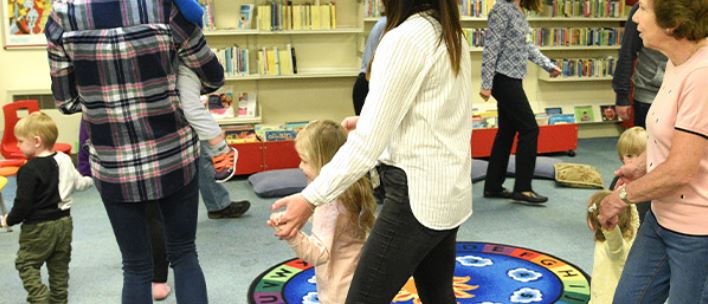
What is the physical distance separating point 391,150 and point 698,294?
3.06ft

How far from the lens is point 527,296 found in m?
3.62

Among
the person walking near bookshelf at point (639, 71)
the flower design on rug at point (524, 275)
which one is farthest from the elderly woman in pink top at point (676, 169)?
the person walking near bookshelf at point (639, 71)

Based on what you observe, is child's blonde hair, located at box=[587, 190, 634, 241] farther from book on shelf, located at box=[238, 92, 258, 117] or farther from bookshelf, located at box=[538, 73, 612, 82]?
bookshelf, located at box=[538, 73, 612, 82]

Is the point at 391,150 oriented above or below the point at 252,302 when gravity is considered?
above

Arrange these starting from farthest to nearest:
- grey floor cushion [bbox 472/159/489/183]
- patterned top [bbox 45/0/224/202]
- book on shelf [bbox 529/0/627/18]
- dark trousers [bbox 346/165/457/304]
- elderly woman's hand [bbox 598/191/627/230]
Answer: book on shelf [bbox 529/0/627/18], grey floor cushion [bbox 472/159/489/183], patterned top [bbox 45/0/224/202], elderly woman's hand [bbox 598/191/627/230], dark trousers [bbox 346/165/457/304]

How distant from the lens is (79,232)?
4.73m

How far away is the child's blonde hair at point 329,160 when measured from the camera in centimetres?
243

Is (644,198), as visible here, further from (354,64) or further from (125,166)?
(354,64)

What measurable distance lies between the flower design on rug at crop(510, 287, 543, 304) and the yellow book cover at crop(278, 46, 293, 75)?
357cm

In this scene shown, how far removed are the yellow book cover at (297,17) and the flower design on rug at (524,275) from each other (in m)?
3.39

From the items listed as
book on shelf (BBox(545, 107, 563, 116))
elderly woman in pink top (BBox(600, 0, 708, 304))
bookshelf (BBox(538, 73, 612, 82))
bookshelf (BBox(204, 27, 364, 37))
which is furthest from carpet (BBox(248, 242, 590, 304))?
bookshelf (BBox(538, 73, 612, 82))

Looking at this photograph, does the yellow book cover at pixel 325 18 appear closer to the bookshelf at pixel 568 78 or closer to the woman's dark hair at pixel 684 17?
the bookshelf at pixel 568 78

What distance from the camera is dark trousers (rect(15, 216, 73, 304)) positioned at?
3.29 m

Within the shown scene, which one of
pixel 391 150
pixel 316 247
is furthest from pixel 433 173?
pixel 316 247
